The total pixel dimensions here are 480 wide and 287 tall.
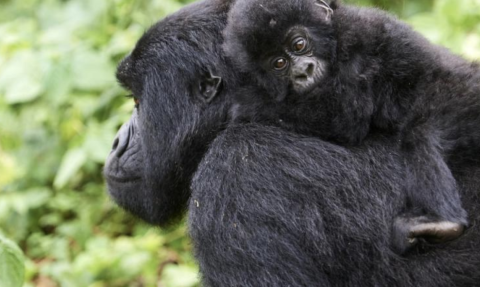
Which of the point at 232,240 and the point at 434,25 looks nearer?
the point at 232,240

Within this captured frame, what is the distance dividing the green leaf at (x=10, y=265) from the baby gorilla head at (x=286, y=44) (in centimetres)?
121

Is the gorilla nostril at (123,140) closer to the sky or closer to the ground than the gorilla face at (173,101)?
closer to the ground

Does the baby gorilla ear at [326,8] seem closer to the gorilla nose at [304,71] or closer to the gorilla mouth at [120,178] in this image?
the gorilla nose at [304,71]

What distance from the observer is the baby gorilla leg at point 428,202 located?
283 cm

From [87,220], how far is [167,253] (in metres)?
0.75

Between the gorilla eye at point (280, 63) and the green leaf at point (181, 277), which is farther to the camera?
the green leaf at point (181, 277)

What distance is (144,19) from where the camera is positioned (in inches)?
230

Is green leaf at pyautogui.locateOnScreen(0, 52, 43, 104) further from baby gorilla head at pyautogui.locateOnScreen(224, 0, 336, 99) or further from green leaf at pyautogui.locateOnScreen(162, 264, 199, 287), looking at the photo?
baby gorilla head at pyautogui.locateOnScreen(224, 0, 336, 99)

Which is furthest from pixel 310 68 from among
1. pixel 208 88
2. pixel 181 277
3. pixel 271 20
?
pixel 181 277

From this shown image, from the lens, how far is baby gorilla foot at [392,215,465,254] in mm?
2824

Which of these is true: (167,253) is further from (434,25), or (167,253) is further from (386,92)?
(386,92)

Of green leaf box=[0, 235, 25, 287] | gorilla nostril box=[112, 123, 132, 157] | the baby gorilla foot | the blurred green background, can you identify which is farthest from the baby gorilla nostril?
the blurred green background

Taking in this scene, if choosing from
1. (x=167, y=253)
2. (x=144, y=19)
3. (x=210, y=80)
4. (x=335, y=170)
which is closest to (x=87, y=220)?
(x=167, y=253)

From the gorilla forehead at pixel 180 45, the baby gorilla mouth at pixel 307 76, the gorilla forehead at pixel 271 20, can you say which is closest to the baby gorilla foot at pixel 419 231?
the baby gorilla mouth at pixel 307 76
